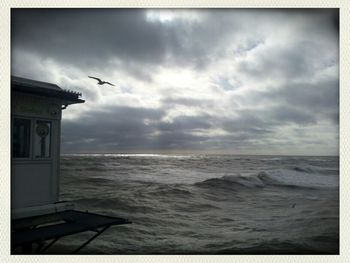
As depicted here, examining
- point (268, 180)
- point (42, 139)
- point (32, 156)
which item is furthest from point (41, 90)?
point (268, 180)

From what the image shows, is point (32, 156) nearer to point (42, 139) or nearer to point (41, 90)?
point (42, 139)

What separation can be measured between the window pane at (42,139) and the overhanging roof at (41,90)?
300 millimetres

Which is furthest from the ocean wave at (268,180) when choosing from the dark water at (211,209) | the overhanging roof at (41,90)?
the overhanging roof at (41,90)

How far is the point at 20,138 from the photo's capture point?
294 cm

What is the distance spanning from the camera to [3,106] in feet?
10.0

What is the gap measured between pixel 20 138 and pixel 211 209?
8.33 meters

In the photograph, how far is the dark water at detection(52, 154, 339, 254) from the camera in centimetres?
584

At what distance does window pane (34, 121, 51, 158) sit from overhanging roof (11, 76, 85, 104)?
0.30 metres

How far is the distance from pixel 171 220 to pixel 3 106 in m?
7.14

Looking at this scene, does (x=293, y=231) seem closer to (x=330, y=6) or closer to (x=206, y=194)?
(x=330, y=6)

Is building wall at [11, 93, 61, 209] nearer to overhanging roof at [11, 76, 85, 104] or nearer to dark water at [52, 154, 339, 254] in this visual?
overhanging roof at [11, 76, 85, 104]

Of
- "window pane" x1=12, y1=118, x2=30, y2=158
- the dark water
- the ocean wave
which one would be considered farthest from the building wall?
the ocean wave
